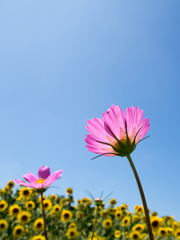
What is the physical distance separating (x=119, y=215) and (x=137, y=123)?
370 centimetres

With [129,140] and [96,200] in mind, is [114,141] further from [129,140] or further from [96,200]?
[96,200]

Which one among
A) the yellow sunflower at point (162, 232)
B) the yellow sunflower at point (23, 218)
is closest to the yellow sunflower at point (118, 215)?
the yellow sunflower at point (162, 232)

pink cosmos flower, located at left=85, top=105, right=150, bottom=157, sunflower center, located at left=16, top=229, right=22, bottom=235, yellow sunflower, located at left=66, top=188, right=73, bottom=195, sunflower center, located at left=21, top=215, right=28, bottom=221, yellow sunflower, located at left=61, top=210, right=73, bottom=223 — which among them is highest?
yellow sunflower, located at left=66, top=188, right=73, bottom=195

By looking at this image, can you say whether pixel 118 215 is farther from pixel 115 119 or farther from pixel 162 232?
pixel 115 119

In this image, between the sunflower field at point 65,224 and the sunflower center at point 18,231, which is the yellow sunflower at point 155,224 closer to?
the sunflower field at point 65,224

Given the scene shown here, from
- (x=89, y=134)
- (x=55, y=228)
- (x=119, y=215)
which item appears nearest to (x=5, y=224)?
(x=55, y=228)

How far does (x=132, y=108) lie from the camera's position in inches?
24.2

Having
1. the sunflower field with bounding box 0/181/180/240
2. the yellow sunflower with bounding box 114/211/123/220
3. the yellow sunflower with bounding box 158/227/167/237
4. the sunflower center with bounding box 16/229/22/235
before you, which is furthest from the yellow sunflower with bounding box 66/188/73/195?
the yellow sunflower with bounding box 158/227/167/237

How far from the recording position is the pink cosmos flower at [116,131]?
1.91ft

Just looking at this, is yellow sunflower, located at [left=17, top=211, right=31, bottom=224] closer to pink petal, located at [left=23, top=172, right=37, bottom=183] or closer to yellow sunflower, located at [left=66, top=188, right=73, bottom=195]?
yellow sunflower, located at [left=66, top=188, right=73, bottom=195]

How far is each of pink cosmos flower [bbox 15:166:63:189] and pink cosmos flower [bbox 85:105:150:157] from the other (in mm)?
372

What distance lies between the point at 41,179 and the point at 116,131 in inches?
23.3

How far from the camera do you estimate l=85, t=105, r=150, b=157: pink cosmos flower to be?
583 millimetres

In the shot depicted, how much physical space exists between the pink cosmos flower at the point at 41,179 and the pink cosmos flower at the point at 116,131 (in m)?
0.37
